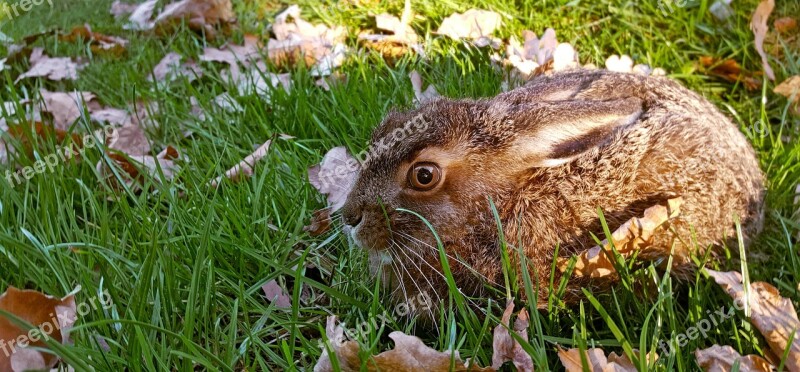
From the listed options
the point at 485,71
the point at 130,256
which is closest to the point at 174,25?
the point at 485,71

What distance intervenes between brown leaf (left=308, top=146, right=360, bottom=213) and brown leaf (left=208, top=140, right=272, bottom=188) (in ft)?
0.96

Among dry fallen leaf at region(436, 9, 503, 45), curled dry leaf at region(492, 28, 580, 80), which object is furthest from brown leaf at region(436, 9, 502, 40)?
curled dry leaf at region(492, 28, 580, 80)

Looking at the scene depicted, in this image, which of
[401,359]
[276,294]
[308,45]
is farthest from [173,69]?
[401,359]

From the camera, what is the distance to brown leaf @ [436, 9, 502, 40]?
16.1 ft

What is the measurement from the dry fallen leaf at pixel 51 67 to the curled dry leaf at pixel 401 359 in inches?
148

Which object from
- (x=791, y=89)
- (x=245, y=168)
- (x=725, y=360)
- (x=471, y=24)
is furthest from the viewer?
(x=471, y=24)

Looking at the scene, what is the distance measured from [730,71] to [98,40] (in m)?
4.88

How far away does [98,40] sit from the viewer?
18.9 ft

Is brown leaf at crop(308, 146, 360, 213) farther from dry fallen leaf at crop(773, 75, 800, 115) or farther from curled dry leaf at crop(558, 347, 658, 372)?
dry fallen leaf at crop(773, 75, 800, 115)

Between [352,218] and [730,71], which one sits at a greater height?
[352,218]

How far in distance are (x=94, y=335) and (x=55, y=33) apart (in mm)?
4510

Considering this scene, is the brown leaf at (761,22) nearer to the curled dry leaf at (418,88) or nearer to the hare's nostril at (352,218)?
the curled dry leaf at (418,88)

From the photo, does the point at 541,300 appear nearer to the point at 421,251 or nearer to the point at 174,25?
the point at 421,251

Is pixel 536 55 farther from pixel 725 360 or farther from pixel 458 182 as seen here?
pixel 725 360
